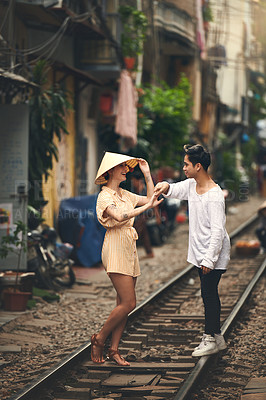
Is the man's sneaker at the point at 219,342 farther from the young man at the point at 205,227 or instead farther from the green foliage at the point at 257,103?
the green foliage at the point at 257,103

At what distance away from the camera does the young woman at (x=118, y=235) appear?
6.72 meters

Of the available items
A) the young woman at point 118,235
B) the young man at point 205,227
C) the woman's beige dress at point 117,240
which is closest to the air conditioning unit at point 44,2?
the young man at point 205,227

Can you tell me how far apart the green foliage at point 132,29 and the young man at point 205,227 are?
12.9 m

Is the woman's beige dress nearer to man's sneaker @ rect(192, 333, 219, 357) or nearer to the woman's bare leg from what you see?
the woman's bare leg

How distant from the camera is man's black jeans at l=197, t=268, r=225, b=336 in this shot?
7.21 metres

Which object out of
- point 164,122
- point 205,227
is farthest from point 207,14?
point 205,227

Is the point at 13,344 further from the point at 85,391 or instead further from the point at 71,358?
the point at 85,391

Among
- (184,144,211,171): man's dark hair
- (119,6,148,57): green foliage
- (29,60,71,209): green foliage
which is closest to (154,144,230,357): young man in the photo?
(184,144,211,171): man's dark hair

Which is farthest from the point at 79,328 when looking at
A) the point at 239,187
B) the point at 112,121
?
the point at 239,187

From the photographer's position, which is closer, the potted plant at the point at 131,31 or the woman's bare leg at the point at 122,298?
the woman's bare leg at the point at 122,298

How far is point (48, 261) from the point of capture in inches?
485

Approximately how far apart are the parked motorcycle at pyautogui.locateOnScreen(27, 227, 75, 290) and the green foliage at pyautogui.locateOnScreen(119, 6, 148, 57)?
26.9 ft

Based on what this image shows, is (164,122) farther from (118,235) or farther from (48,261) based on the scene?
(118,235)

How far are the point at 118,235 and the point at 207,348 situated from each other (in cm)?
148
